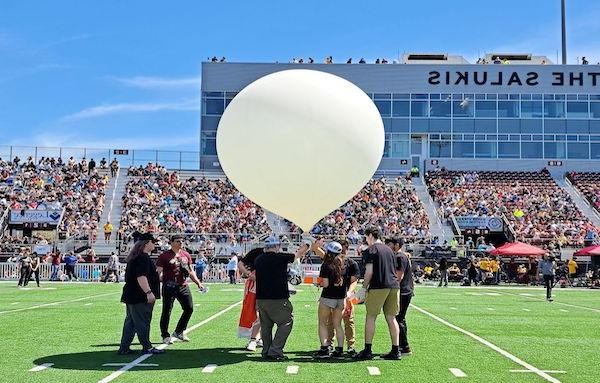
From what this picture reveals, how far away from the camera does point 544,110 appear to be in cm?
5709

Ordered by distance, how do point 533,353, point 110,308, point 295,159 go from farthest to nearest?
1. point 110,308
2. point 533,353
3. point 295,159

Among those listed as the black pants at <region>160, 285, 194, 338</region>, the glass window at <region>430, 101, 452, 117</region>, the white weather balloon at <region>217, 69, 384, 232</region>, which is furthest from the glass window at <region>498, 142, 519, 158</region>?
the white weather balloon at <region>217, 69, 384, 232</region>

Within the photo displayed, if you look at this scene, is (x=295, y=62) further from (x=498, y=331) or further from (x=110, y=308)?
(x=498, y=331)

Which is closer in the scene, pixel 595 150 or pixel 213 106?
pixel 213 106

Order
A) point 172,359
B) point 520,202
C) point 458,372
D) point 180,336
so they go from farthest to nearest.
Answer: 1. point 520,202
2. point 180,336
3. point 172,359
4. point 458,372

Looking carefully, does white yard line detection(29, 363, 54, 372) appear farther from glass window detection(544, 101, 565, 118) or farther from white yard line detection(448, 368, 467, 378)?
glass window detection(544, 101, 565, 118)

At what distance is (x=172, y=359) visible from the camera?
10305 millimetres

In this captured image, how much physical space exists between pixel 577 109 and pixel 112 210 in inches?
1304

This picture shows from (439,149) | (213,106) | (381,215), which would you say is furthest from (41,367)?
(439,149)

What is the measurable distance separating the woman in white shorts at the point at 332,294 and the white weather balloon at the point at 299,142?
0.65 meters

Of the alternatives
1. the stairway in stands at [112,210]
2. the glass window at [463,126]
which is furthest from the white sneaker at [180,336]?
the glass window at [463,126]

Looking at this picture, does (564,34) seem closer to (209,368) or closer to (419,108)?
(419,108)

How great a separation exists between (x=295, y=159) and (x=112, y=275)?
86.6 ft

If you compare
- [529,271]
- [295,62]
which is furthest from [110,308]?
[295,62]
